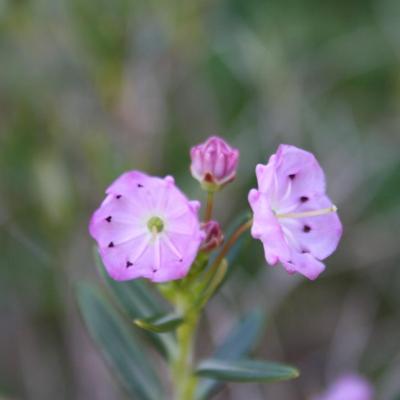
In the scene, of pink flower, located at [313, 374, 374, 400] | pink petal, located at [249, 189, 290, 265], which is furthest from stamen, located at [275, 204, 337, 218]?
pink flower, located at [313, 374, 374, 400]

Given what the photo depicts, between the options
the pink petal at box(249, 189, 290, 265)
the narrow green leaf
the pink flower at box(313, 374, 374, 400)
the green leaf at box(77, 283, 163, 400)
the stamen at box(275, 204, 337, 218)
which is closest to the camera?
the pink petal at box(249, 189, 290, 265)

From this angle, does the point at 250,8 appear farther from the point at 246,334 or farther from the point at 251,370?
the point at 251,370

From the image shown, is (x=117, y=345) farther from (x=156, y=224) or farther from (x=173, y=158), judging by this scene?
(x=173, y=158)

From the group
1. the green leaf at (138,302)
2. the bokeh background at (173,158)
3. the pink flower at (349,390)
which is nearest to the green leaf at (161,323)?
the green leaf at (138,302)

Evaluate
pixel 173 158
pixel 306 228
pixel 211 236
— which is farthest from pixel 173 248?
pixel 173 158

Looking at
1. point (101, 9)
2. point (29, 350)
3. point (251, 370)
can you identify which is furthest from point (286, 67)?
point (251, 370)

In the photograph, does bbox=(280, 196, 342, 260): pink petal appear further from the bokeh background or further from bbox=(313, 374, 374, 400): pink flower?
the bokeh background

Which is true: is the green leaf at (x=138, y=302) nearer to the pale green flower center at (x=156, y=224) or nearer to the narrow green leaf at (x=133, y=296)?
the narrow green leaf at (x=133, y=296)
